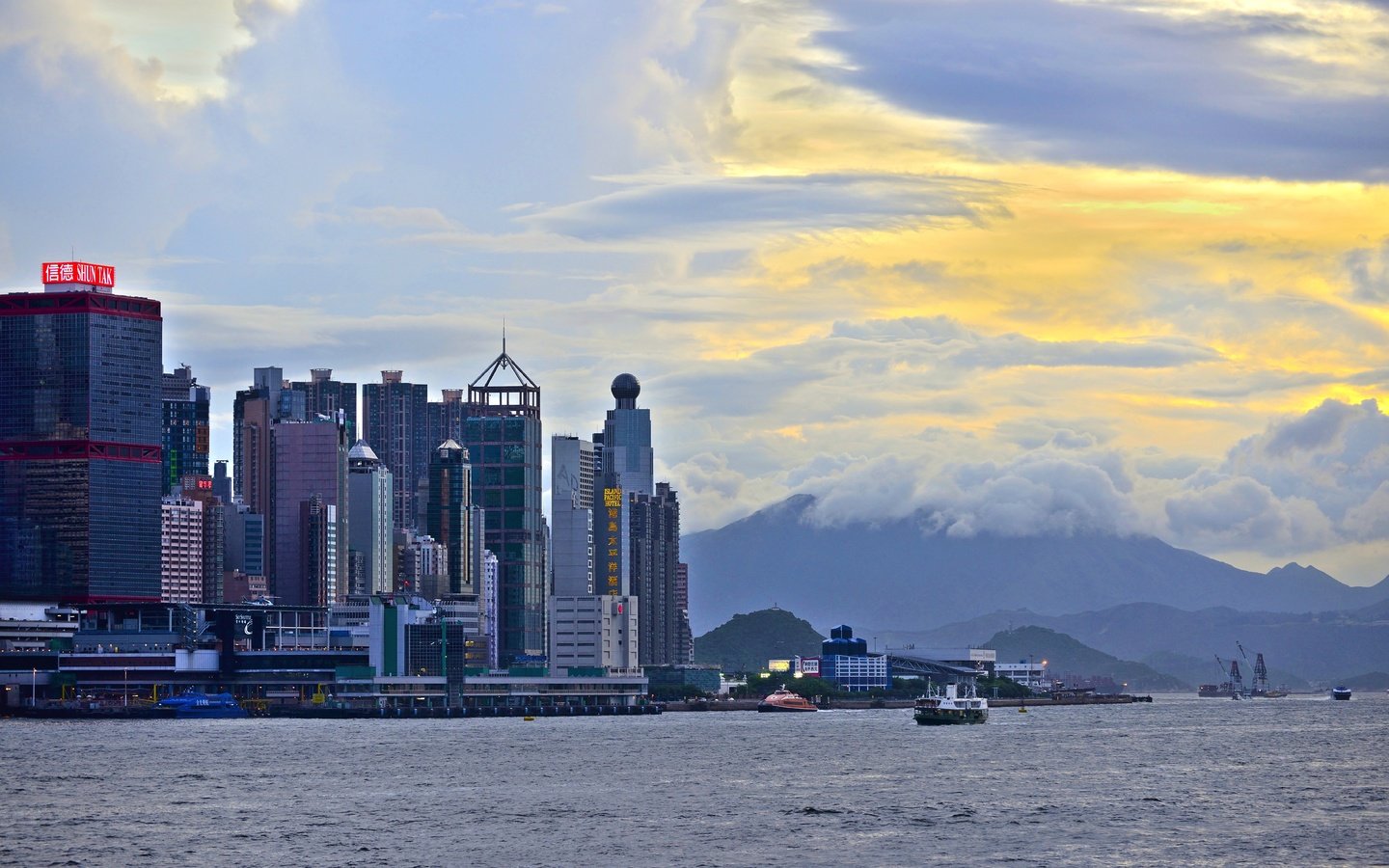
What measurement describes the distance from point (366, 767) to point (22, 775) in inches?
1145

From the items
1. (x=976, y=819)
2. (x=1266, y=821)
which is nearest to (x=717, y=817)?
(x=976, y=819)

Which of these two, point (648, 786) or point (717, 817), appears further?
point (648, 786)

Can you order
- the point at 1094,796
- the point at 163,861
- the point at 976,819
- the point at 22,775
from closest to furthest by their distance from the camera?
the point at 163,861, the point at 976,819, the point at 1094,796, the point at 22,775

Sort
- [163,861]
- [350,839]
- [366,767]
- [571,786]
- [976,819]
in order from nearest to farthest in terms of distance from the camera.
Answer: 1. [163,861]
2. [350,839]
3. [976,819]
4. [571,786]
5. [366,767]

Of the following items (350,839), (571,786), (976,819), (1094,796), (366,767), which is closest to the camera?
(350,839)

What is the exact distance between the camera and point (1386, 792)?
461ft

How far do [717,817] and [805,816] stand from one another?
5421 mm

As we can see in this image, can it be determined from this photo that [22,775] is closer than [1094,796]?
No

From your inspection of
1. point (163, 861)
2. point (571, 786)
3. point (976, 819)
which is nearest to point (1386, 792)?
point (976, 819)

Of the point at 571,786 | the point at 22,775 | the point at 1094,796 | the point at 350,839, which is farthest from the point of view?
the point at 22,775

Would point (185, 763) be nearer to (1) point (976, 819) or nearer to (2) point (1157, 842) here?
(1) point (976, 819)

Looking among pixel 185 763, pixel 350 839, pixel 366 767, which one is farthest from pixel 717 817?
pixel 185 763

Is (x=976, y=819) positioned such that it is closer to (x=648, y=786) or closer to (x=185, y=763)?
(x=648, y=786)

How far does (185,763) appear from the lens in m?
186
